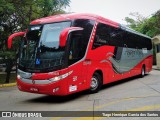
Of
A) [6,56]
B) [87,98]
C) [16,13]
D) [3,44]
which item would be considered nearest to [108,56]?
[87,98]

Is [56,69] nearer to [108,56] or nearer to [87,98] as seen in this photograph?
[87,98]

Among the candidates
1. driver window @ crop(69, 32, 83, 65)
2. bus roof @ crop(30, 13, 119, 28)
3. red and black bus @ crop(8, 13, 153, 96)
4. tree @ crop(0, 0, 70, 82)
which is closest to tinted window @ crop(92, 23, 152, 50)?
red and black bus @ crop(8, 13, 153, 96)

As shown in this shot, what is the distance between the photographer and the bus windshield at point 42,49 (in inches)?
387

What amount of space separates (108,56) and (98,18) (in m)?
2.03

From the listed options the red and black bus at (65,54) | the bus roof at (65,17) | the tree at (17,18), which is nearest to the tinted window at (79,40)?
the red and black bus at (65,54)

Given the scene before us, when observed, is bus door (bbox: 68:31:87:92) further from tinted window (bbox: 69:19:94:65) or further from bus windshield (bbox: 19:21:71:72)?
bus windshield (bbox: 19:21:71:72)

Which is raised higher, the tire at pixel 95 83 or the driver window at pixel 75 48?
the driver window at pixel 75 48

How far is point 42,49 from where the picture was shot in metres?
10.2

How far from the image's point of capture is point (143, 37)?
2008 centimetres

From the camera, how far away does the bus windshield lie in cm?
982

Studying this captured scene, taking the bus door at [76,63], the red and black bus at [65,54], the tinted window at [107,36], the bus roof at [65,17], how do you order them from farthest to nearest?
the tinted window at [107,36] < the bus roof at [65,17] < the bus door at [76,63] < the red and black bus at [65,54]

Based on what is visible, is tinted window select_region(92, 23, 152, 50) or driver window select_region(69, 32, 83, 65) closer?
driver window select_region(69, 32, 83, 65)

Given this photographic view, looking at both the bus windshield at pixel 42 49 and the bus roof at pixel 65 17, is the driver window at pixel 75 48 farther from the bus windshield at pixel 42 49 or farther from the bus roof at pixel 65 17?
the bus roof at pixel 65 17

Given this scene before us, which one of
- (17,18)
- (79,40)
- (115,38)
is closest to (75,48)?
(79,40)
